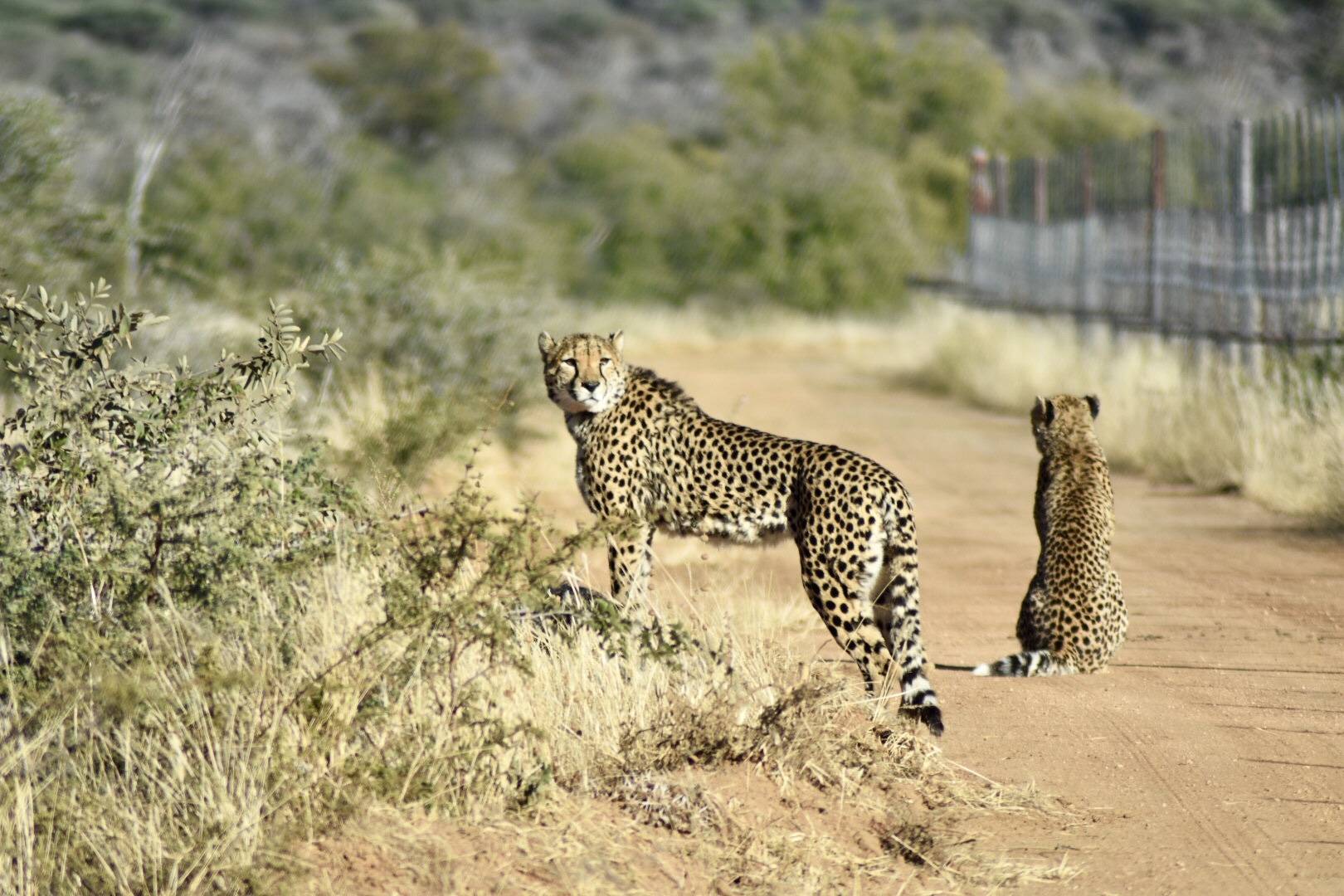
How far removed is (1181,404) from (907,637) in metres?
6.93

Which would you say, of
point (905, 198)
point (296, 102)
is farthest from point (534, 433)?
point (296, 102)

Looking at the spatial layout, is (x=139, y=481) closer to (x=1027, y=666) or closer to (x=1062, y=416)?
(x=1027, y=666)

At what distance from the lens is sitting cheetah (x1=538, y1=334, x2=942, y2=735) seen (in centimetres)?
539

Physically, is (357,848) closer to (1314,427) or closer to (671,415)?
(671,415)

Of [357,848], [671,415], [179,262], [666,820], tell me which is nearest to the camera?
[357,848]

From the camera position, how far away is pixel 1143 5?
199ft

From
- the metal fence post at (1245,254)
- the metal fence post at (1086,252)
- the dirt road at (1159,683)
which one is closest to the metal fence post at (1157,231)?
the metal fence post at (1245,254)

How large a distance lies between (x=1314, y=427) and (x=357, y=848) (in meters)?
7.39

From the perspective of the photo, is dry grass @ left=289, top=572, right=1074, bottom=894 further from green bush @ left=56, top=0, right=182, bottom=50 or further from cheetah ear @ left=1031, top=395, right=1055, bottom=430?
green bush @ left=56, top=0, right=182, bottom=50

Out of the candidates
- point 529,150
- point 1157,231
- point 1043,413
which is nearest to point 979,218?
point 1157,231

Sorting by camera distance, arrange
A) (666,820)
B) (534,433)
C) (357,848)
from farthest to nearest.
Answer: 1. (534,433)
2. (666,820)
3. (357,848)

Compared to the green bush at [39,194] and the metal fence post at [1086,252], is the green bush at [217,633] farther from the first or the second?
the metal fence post at [1086,252]

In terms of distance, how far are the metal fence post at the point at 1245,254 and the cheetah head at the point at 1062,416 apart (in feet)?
15.3

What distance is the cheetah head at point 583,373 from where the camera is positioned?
6234 mm
